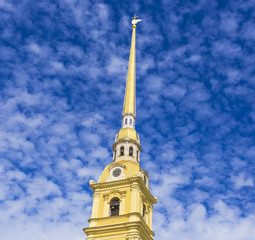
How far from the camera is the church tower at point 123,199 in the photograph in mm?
43906

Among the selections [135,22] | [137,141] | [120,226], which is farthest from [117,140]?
[135,22]

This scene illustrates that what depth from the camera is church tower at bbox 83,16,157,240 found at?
43.9m

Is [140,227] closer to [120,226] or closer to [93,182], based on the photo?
[120,226]

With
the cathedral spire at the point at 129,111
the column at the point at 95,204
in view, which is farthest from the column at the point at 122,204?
the cathedral spire at the point at 129,111

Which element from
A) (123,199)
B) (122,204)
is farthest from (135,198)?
(122,204)

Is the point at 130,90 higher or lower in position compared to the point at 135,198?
higher

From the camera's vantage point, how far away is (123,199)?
4597 cm

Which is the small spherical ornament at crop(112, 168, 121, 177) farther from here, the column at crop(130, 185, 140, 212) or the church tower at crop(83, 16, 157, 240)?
the column at crop(130, 185, 140, 212)

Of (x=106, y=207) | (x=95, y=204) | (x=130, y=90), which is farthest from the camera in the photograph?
(x=130, y=90)

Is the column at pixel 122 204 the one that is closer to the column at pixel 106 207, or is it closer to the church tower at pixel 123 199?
the church tower at pixel 123 199

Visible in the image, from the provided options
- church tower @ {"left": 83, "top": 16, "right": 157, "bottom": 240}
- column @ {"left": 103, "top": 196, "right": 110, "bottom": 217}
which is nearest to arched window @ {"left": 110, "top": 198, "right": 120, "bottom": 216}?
church tower @ {"left": 83, "top": 16, "right": 157, "bottom": 240}

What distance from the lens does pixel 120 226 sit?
1722 inches

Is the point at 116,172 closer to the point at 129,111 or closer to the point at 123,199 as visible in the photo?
the point at 123,199

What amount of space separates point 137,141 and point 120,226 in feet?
42.4
